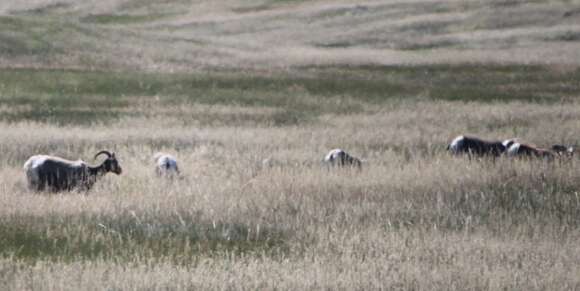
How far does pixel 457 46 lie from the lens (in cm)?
5119

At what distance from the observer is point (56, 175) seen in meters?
11.9

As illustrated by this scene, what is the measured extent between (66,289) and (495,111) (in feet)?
59.3

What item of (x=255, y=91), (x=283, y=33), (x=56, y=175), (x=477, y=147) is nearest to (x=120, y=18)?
(x=283, y=33)

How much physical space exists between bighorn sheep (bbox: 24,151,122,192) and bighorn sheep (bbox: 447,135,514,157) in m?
5.64

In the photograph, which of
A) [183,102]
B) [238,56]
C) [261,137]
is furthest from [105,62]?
[261,137]

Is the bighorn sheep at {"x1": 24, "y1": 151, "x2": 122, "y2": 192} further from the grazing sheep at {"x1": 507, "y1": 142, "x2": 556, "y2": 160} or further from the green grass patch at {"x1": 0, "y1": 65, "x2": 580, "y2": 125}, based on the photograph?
the green grass patch at {"x1": 0, "y1": 65, "x2": 580, "y2": 125}

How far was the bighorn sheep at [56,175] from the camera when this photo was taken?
38.5 ft

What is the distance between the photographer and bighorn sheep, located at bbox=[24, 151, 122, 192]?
11750mm

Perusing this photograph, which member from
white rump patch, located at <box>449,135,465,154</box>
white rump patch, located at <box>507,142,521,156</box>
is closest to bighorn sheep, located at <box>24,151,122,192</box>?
white rump patch, located at <box>449,135,465,154</box>

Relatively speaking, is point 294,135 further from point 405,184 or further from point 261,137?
point 405,184

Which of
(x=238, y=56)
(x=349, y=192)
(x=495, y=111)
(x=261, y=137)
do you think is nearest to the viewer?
(x=349, y=192)

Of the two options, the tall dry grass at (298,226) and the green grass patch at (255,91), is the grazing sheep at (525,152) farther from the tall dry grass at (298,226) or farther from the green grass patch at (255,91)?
the green grass patch at (255,91)

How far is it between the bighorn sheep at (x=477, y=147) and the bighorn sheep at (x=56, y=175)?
564 cm

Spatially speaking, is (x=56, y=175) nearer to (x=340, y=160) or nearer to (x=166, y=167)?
(x=166, y=167)
